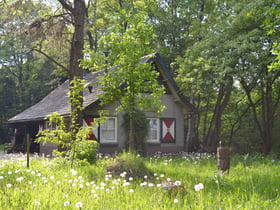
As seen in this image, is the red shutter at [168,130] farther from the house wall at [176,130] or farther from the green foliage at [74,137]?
the green foliage at [74,137]

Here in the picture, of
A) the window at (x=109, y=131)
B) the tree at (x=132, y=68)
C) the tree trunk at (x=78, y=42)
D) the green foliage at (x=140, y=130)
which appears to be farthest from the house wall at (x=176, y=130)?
the tree at (x=132, y=68)

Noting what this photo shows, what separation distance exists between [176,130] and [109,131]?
4411mm

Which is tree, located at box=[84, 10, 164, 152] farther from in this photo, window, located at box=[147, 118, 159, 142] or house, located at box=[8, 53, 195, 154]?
window, located at box=[147, 118, 159, 142]

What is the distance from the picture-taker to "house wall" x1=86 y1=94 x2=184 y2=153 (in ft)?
58.3

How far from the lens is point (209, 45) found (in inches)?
→ 711

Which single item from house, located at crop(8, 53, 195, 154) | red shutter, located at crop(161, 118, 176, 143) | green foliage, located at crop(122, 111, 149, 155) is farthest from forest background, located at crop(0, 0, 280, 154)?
A: green foliage, located at crop(122, 111, 149, 155)

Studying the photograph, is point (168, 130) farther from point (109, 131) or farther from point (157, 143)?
point (109, 131)

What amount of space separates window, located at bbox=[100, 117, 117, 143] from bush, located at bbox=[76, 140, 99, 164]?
250 inches

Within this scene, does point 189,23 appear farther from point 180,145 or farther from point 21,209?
point 21,209

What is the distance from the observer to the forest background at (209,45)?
1525 centimetres

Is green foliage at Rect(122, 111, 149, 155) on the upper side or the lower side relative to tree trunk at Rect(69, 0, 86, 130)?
lower

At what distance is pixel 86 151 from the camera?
36.6ft

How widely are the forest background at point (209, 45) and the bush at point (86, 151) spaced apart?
135 inches

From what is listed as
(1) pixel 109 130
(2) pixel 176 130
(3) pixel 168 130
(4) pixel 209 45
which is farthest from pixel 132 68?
(2) pixel 176 130
